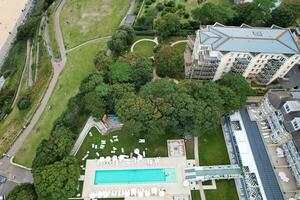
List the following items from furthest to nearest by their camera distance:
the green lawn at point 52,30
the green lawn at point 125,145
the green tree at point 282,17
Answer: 1. the green lawn at point 52,30
2. the green tree at point 282,17
3. the green lawn at point 125,145

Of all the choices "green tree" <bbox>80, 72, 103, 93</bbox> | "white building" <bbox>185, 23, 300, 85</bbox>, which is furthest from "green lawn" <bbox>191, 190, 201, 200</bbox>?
"green tree" <bbox>80, 72, 103, 93</bbox>

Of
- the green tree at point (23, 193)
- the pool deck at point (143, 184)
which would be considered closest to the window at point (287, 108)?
the pool deck at point (143, 184)

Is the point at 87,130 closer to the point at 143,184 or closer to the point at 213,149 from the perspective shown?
the point at 143,184

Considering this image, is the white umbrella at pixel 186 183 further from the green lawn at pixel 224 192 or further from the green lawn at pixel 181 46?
the green lawn at pixel 181 46

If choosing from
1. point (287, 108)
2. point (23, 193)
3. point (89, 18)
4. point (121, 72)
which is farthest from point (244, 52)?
point (23, 193)

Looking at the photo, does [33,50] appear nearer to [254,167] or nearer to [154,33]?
[154,33]

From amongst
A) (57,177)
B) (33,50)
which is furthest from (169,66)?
(33,50)

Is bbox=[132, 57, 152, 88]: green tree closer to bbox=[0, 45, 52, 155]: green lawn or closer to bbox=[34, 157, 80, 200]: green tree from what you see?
bbox=[34, 157, 80, 200]: green tree
